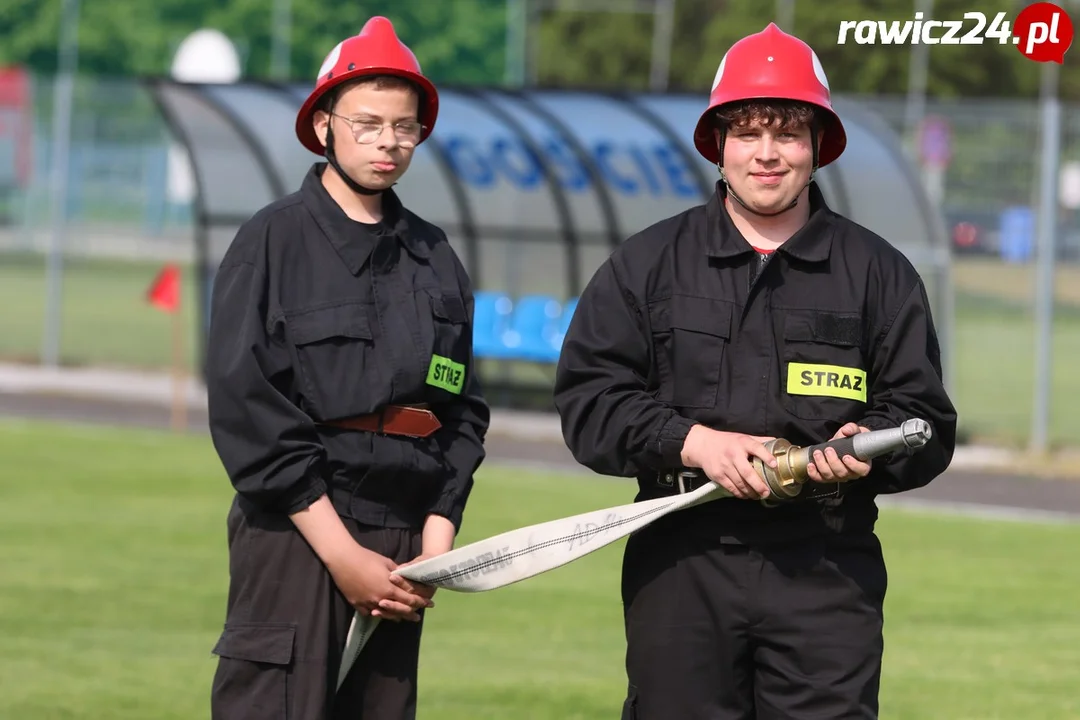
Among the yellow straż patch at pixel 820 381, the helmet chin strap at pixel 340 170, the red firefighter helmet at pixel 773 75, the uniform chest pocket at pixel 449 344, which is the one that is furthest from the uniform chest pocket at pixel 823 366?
the helmet chin strap at pixel 340 170

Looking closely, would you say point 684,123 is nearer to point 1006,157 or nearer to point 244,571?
point 1006,157

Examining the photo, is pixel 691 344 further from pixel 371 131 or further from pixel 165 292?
pixel 165 292

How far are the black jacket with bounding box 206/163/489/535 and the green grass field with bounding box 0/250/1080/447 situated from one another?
1188 cm

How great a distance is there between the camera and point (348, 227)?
4.41m

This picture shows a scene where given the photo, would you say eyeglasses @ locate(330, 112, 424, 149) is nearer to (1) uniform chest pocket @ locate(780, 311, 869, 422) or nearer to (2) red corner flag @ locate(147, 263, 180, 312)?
(1) uniform chest pocket @ locate(780, 311, 869, 422)

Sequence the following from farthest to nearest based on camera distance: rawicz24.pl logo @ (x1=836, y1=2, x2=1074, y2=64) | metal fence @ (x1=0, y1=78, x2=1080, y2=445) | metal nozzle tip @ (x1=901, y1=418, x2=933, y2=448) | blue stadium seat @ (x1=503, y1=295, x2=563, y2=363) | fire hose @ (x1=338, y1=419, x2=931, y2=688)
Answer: metal fence @ (x1=0, y1=78, x2=1080, y2=445) → blue stadium seat @ (x1=503, y1=295, x2=563, y2=363) → rawicz24.pl logo @ (x1=836, y1=2, x2=1074, y2=64) → fire hose @ (x1=338, y1=419, x2=931, y2=688) → metal nozzle tip @ (x1=901, y1=418, x2=933, y2=448)

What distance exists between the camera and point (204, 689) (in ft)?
23.1

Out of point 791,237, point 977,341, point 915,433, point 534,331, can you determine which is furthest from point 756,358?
point 977,341

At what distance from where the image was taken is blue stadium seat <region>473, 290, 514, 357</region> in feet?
56.3

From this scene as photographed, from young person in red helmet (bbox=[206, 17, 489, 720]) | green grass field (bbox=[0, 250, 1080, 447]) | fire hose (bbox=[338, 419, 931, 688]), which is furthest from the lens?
green grass field (bbox=[0, 250, 1080, 447])

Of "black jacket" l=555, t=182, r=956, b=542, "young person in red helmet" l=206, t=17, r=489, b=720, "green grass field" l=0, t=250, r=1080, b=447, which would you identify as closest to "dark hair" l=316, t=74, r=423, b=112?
"young person in red helmet" l=206, t=17, r=489, b=720

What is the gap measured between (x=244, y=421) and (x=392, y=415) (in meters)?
0.34

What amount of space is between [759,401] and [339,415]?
3.11 ft

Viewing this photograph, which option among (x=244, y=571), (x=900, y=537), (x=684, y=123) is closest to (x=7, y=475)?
(x=900, y=537)
